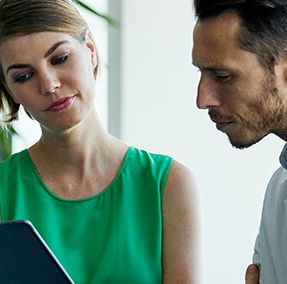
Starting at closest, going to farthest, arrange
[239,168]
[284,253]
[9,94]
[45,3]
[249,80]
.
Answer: [249,80] → [284,253] → [45,3] → [9,94] → [239,168]

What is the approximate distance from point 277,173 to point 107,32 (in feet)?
3.62

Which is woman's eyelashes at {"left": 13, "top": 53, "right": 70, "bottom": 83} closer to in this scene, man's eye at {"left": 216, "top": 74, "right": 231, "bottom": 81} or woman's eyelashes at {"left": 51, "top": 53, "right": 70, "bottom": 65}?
woman's eyelashes at {"left": 51, "top": 53, "right": 70, "bottom": 65}

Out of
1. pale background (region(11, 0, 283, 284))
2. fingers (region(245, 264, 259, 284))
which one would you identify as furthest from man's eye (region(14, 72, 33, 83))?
pale background (region(11, 0, 283, 284))

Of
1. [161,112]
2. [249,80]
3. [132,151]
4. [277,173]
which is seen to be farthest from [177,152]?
[249,80]

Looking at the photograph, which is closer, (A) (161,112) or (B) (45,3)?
(B) (45,3)

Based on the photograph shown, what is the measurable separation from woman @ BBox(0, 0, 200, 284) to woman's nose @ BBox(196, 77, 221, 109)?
1.00 ft

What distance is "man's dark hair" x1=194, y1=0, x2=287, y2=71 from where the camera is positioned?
1.30m

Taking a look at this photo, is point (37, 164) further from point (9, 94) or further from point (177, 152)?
point (177, 152)

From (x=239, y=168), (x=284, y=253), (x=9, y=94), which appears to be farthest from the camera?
(x=239, y=168)

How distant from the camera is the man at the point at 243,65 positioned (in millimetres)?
1305

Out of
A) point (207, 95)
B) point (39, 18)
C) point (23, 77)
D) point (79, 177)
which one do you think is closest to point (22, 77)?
point (23, 77)

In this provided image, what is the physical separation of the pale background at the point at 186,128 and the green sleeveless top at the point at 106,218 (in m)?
0.70

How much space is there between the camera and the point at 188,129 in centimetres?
237

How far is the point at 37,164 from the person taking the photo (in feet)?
5.56
